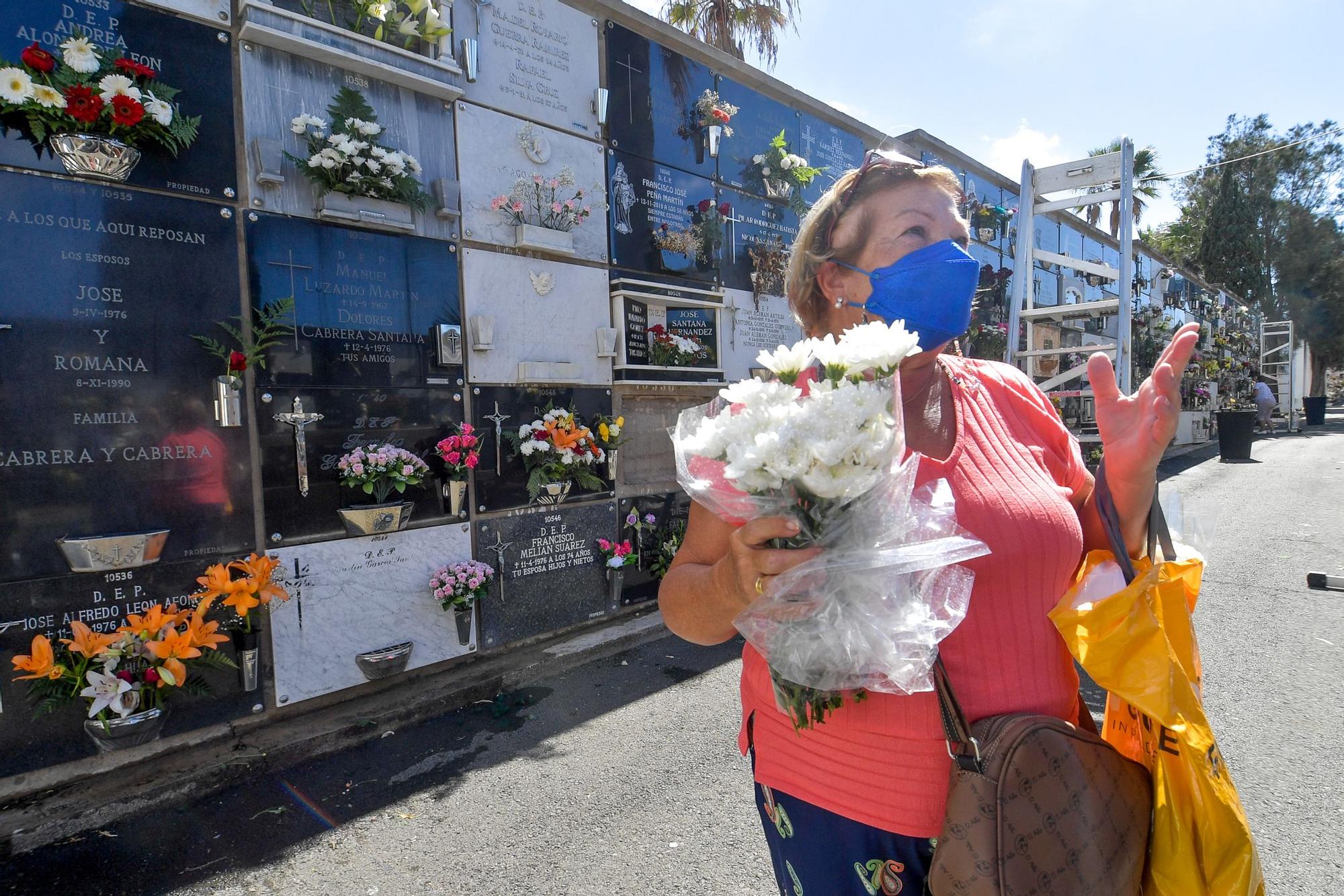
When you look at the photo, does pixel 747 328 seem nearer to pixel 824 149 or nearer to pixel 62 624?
pixel 824 149

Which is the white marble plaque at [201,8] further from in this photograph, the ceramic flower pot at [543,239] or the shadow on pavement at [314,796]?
the shadow on pavement at [314,796]

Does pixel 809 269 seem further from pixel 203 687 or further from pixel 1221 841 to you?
pixel 203 687

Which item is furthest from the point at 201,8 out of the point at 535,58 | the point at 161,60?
the point at 535,58

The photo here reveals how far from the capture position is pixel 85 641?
3090mm

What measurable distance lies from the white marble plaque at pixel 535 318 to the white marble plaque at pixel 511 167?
194 millimetres

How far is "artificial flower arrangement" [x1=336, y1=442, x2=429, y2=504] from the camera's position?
13.1 feet

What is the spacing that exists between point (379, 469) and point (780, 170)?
16.9ft

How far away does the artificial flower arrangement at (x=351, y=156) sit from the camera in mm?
3912

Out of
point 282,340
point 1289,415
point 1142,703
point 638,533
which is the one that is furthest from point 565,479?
point 1289,415

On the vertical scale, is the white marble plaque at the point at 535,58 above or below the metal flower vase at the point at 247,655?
above

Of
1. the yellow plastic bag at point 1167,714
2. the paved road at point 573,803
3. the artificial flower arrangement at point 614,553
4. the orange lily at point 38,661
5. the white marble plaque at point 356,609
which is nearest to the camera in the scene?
the yellow plastic bag at point 1167,714

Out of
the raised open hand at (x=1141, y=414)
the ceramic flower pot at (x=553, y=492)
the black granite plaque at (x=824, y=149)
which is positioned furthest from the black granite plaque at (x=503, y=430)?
the black granite plaque at (x=824, y=149)

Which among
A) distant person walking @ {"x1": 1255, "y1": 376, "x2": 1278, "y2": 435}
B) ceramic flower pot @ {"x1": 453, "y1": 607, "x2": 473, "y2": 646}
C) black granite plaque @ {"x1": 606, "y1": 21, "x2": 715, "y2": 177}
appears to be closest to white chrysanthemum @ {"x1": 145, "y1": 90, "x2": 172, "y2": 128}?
ceramic flower pot @ {"x1": 453, "y1": 607, "x2": 473, "y2": 646}

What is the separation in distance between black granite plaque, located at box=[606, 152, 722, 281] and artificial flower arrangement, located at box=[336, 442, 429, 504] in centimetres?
253
